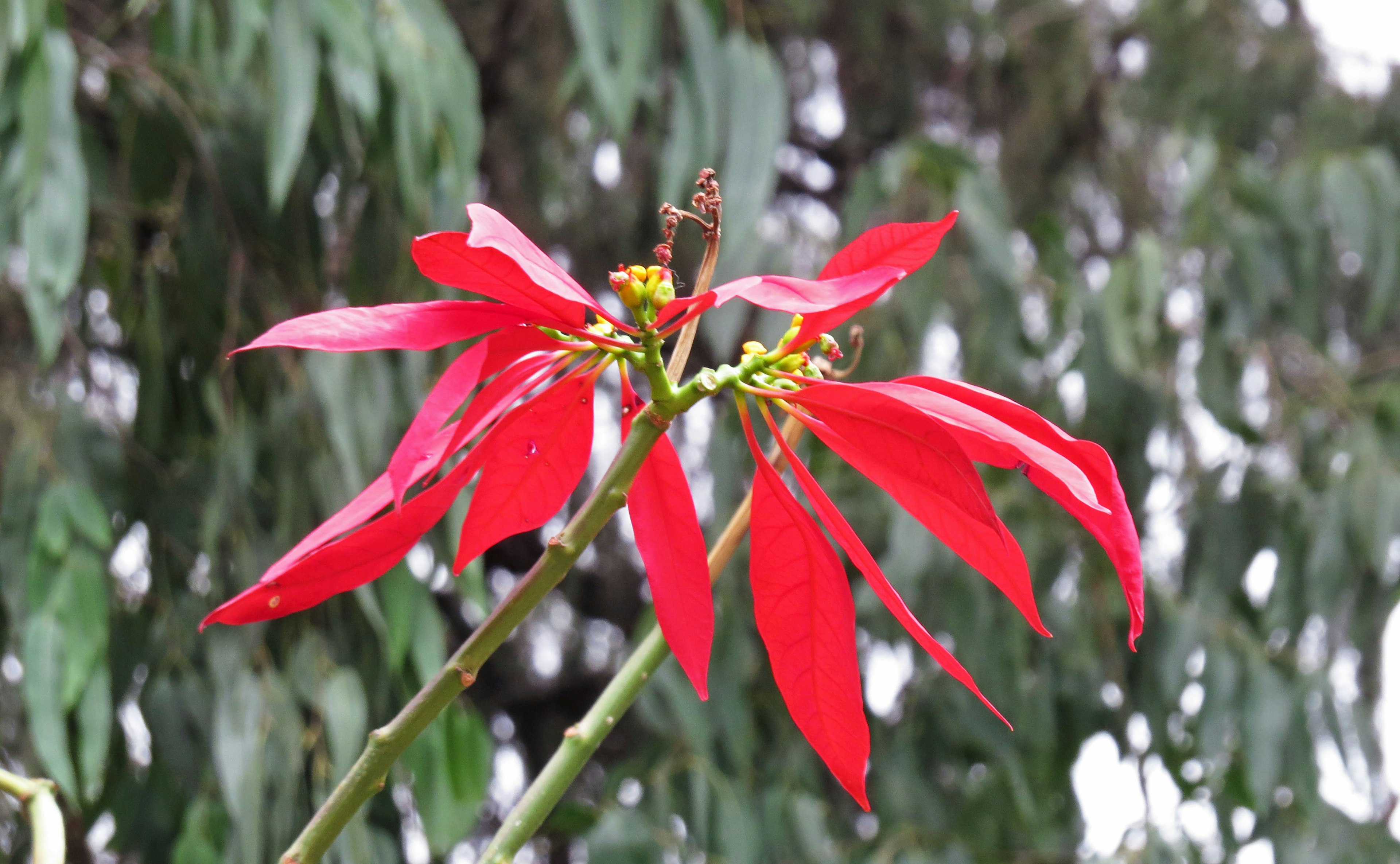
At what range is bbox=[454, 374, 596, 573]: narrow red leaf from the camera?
277 mm

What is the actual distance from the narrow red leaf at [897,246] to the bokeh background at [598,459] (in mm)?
723

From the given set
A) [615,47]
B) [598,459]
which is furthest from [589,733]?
[598,459]

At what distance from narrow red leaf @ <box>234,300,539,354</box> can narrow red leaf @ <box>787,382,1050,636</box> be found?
6 cm

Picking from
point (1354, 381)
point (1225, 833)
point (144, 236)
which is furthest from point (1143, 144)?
point (144, 236)

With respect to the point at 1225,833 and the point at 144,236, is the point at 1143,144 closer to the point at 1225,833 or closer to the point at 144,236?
the point at 1225,833

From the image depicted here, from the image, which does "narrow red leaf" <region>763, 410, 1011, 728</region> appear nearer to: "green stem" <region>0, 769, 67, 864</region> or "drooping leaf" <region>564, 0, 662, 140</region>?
"green stem" <region>0, 769, 67, 864</region>

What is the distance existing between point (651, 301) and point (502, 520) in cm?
6

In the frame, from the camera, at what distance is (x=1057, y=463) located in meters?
0.23

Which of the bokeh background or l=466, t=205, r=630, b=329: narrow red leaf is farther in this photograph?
the bokeh background

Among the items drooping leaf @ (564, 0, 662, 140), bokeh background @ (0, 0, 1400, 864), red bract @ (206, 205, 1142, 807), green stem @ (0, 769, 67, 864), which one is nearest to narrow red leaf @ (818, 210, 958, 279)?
red bract @ (206, 205, 1142, 807)

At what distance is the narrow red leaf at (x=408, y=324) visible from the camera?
0.23 metres

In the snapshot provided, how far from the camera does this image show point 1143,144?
2.54 meters

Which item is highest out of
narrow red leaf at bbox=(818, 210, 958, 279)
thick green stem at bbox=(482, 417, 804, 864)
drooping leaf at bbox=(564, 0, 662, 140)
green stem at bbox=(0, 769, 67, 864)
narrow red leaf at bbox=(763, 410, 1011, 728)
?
narrow red leaf at bbox=(818, 210, 958, 279)

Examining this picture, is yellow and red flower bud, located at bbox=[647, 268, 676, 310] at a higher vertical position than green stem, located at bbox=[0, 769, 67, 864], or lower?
higher
